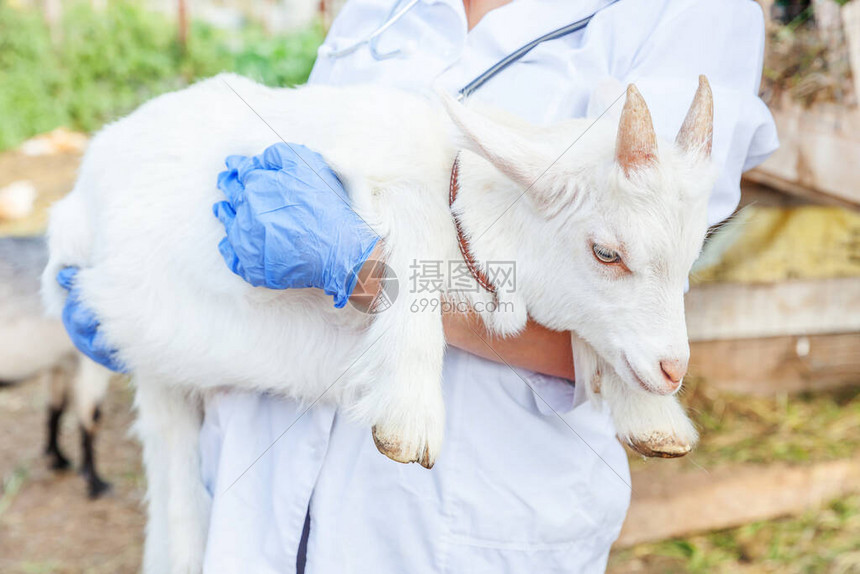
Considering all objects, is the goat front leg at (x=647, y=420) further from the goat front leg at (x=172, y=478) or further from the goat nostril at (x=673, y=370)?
the goat front leg at (x=172, y=478)

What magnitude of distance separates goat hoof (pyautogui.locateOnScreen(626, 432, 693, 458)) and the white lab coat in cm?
12

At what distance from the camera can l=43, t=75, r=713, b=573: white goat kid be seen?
3.47ft

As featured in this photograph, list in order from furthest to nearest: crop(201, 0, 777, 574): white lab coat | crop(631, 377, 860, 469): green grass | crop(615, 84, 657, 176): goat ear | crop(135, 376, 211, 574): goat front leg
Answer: crop(631, 377, 860, 469): green grass → crop(135, 376, 211, 574): goat front leg → crop(201, 0, 777, 574): white lab coat → crop(615, 84, 657, 176): goat ear

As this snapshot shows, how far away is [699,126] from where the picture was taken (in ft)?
3.44

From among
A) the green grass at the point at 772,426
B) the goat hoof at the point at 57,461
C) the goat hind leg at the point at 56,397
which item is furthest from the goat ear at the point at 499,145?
the goat hoof at the point at 57,461

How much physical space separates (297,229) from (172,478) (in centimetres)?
68

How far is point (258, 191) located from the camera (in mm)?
1196

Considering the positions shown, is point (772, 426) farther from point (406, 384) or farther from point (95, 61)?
point (95, 61)

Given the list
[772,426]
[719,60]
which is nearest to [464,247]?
[719,60]

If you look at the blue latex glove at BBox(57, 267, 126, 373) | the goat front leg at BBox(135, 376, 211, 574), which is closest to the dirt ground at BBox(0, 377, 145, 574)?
the goat front leg at BBox(135, 376, 211, 574)

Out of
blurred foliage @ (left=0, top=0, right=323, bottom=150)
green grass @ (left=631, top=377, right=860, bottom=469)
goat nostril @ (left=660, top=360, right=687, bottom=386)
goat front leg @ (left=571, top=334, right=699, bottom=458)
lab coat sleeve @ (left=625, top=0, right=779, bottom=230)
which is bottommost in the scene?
green grass @ (left=631, top=377, right=860, bottom=469)

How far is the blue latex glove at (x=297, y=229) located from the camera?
1.17m

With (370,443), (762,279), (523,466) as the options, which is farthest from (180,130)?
(762,279)

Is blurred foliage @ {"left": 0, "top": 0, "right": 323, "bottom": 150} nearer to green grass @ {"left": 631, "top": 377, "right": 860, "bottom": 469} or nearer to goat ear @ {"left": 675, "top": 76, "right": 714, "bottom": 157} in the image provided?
green grass @ {"left": 631, "top": 377, "right": 860, "bottom": 469}
